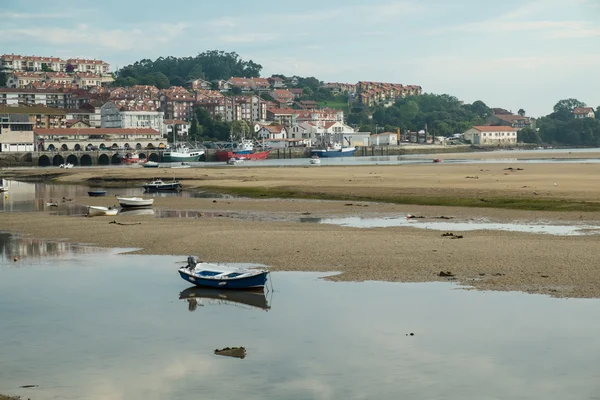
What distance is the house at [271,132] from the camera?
603 ft

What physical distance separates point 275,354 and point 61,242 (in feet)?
57.0

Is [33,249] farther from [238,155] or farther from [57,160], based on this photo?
[238,155]

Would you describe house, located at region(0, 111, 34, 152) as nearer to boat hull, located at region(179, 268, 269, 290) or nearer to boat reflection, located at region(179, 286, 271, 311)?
boat hull, located at region(179, 268, 269, 290)

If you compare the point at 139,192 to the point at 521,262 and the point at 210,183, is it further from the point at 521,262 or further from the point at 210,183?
the point at 521,262

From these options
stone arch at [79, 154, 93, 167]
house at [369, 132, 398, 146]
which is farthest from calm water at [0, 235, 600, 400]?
house at [369, 132, 398, 146]

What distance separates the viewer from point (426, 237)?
2894 centimetres

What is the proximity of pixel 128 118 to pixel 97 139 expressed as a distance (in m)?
20.0

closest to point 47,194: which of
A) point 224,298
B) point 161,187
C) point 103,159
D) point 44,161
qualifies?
point 161,187

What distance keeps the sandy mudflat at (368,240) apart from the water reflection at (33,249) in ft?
3.62

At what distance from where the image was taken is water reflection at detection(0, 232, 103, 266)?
89.9 feet

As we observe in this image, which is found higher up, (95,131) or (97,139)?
(95,131)

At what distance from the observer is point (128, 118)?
160375 mm

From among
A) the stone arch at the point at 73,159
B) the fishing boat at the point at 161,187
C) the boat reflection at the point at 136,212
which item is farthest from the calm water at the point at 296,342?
the stone arch at the point at 73,159

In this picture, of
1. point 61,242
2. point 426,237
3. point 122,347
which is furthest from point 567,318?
point 61,242
